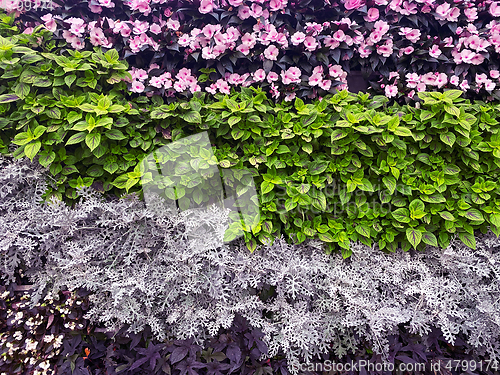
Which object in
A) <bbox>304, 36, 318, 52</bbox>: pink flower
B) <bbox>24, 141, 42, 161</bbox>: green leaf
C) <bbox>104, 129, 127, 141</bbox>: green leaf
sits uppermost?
<bbox>304, 36, 318, 52</bbox>: pink flower

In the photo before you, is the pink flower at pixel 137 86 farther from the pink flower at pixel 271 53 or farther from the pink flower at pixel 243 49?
the pink flower at pixel 271 53

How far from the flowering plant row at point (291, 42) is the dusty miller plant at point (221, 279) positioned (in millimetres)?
1000

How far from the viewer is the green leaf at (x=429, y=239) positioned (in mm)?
1839

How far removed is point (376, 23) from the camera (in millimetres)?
1924

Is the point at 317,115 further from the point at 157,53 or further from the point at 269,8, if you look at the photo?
the point at 157,53

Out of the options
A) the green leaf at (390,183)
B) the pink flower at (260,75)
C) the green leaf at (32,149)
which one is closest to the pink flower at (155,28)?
the pink flower at (260,75)

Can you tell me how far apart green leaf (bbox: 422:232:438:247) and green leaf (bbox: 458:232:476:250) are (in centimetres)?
22

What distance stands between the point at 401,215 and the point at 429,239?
0.82ft

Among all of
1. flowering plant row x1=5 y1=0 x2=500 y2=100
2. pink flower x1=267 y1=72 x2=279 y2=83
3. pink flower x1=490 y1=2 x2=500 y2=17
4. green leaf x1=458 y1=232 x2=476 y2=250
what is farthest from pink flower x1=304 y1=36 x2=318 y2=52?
green leaf x1=458 y1=232 x2=476 y2=250

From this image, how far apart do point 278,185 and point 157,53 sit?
130 cm

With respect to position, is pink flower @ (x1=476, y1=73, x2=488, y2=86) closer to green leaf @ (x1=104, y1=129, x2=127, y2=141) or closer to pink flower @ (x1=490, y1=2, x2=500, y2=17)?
pink flower @ (x1=490, y1=2, x2=500, y2=17)

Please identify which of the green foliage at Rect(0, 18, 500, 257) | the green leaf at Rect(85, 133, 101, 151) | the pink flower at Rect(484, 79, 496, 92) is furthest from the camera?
the pink flower at Rect(484, 79, 496, 92)

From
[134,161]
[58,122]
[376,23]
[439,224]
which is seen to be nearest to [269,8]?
[376,23]

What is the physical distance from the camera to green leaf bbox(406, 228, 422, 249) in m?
1.81
